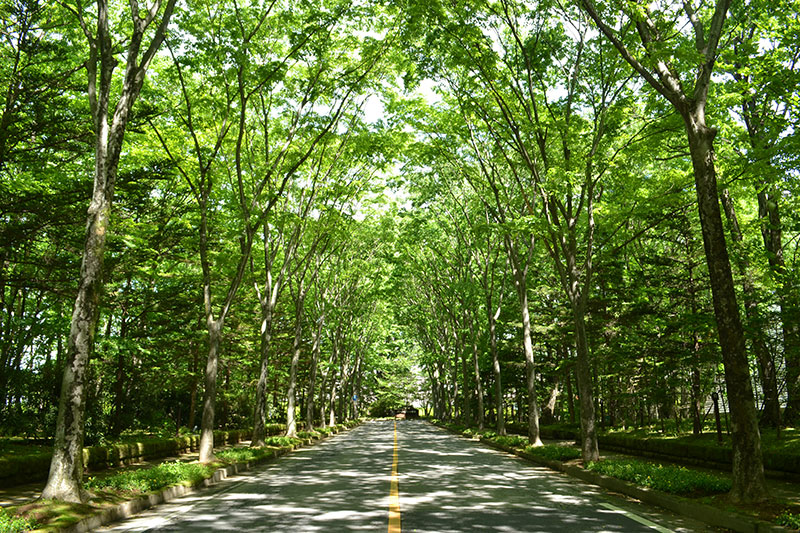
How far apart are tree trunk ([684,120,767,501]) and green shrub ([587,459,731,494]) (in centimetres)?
90

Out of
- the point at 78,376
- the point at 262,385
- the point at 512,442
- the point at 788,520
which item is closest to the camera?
the point at 788,520

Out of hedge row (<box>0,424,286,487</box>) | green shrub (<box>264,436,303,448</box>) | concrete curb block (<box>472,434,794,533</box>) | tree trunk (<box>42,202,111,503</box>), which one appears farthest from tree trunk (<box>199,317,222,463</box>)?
concrete curb block (<box>472,434,794,533</box>)

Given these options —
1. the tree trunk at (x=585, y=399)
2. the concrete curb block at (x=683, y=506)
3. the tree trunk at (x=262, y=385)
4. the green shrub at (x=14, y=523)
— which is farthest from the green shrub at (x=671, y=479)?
the tree trunk at (x=262, y=385)

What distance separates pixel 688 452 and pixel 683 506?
6.68 m

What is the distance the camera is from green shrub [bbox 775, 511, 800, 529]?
5514 millimetres

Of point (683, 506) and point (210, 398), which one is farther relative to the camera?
point (210, 398)

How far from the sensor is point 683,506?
7176 millimetres

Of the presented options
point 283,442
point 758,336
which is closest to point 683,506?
point 758,336

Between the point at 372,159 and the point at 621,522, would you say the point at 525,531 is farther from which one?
the point at 372,159

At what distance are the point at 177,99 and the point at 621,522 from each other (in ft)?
48.8

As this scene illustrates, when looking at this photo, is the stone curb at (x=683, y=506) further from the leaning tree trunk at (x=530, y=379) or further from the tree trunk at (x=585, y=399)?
the leaning tree trunk at (x=530, y=379)

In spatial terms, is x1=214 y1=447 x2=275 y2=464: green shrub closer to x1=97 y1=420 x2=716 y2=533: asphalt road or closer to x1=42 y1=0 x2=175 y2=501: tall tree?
x1=97 y1=420 x2=716 y2=533: asphalt road

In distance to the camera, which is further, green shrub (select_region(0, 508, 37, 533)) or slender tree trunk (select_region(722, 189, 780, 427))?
slender tree trunk (select_region(722, 189, 780, 427))

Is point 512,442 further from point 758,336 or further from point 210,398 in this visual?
point 210,398
